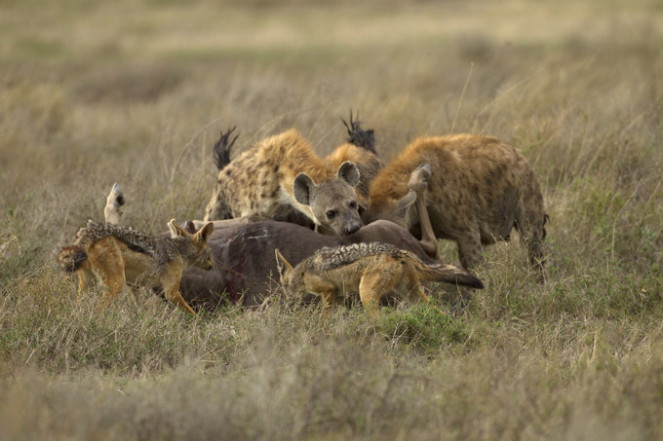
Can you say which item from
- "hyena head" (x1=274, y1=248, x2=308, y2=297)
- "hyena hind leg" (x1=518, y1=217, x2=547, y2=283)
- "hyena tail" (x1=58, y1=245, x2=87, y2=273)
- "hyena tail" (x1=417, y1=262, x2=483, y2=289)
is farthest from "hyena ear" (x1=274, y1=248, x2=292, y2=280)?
"hyena hind leg" (x1=518, y1=217, x2=547, y2=283)

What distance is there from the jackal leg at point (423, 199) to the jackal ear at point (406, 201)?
78mm

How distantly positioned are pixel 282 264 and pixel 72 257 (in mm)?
A: 1399

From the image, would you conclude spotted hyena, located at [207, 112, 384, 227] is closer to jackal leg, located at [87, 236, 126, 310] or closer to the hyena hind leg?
the hyena hind leg

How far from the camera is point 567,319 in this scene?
20.7ft

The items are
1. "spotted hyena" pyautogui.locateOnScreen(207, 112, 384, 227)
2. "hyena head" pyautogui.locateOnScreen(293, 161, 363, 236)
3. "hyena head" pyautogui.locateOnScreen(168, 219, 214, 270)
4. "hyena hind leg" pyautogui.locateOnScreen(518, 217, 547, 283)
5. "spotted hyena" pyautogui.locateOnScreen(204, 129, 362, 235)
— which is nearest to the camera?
"hyena head" pyautogui.locateOnScreen(168, 219, 214, 270)

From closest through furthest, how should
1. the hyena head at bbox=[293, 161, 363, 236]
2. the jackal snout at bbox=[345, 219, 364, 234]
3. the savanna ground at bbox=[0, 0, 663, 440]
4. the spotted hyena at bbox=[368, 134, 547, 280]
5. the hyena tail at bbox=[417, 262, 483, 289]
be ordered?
the savanna ground at bbox=[0, 0, 663, 440] < the hyena tail at bbox=[417, 262, 483, 289] < the jackal snout at bbox=[345, 219, 364, 234] < the hyena head at bbox=[293, 161, 363, 236] < the spotted hyena at bbox=[368, 134, 547, 280]

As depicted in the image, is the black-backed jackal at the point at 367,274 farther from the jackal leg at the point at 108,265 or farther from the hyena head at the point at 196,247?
the jackal leg at the point at 108,265

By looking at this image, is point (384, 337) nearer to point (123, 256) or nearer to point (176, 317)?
point (176, 317)

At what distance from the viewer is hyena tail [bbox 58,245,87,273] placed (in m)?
5.84

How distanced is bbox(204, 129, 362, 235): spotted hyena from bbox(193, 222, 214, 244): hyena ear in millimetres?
864

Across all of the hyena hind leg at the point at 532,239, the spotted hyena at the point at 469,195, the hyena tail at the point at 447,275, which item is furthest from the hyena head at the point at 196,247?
the hyena hind leg at the point at 532,239

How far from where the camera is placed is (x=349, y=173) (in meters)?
7.13

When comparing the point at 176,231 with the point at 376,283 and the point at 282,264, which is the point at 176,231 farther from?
the point at 376,283

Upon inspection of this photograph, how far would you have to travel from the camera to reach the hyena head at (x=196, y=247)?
248 inches
